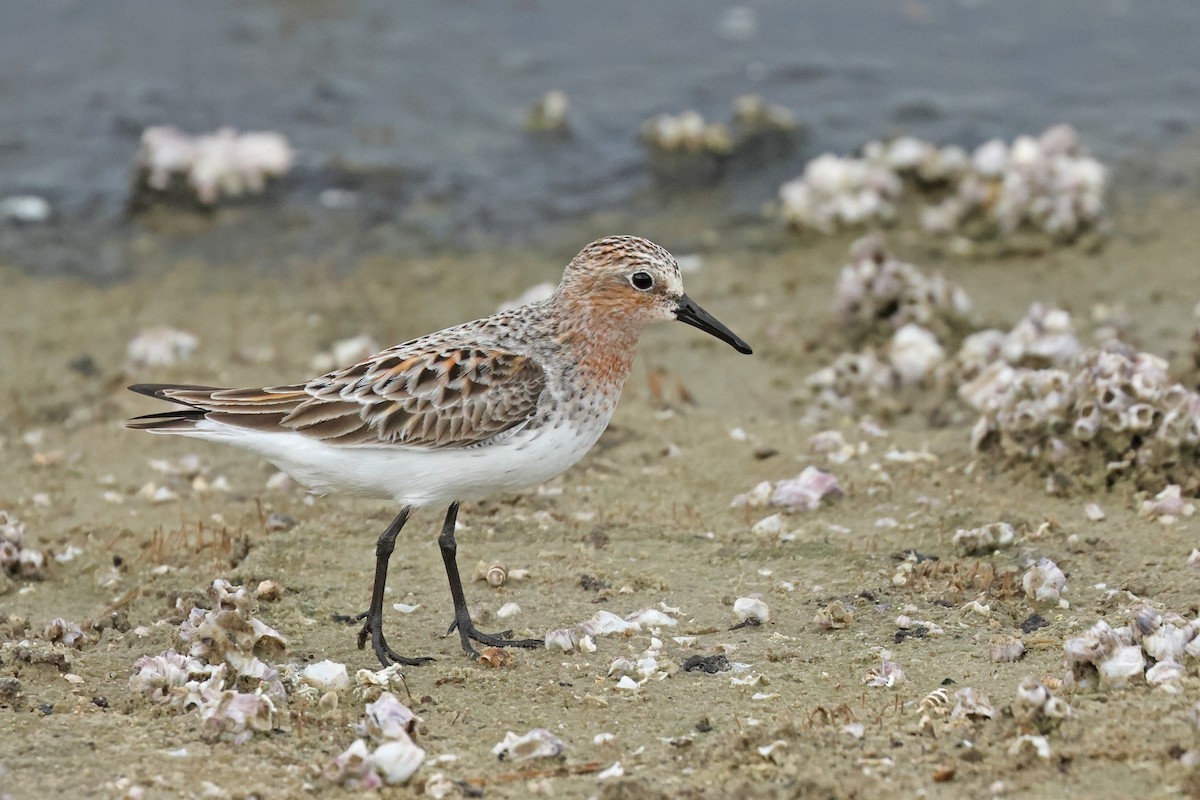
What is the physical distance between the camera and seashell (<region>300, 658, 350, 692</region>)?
5566mm

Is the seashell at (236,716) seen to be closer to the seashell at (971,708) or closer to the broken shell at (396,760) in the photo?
the broken shell at (396,760)

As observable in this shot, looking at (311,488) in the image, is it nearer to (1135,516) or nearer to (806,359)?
(1135,516)

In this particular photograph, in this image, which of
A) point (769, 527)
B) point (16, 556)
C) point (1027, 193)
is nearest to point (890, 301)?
point (1027, 193)

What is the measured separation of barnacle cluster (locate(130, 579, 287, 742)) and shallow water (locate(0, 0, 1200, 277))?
275 inches

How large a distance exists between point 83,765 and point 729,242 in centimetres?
843

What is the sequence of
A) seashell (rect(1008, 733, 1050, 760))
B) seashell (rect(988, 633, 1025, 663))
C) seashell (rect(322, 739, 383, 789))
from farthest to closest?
seashell (rect(988, 633, 1025, 663)) < seashell (rect(322, 739, 383, 789)) < seashell (rect(1008, 733, 1050, 760))

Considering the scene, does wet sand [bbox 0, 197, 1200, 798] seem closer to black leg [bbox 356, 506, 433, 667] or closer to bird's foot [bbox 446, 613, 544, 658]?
bird's foot [bbox 446, 613, 544, 658]

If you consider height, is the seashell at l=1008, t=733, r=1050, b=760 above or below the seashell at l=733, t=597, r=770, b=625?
above

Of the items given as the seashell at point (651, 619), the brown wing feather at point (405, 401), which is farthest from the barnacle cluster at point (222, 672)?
the seashell at point (651, 619)

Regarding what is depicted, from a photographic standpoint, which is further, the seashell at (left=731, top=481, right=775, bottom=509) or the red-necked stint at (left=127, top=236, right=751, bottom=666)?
the seashell at (left=731, top=481, right=775, bottom=509)

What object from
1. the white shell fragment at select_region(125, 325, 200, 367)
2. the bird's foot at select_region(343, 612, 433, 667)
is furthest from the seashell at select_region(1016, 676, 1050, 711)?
the white shell fragment at select_region(125, 325, 200, 367)

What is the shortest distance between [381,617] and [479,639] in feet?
1.42

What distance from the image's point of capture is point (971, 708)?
5004 mm

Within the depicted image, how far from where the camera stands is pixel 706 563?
7008 millimetres
